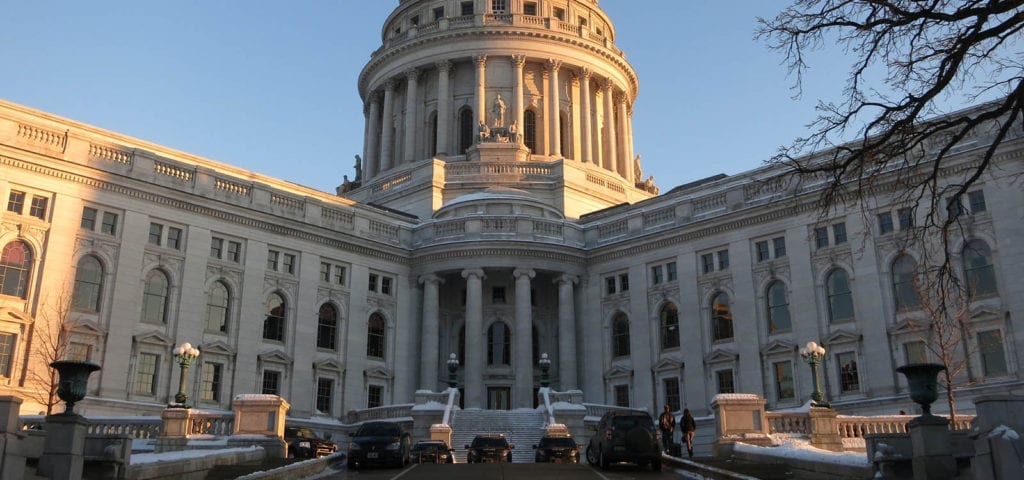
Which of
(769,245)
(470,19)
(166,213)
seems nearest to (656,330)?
(769,245)

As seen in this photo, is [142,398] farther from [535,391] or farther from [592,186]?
[592,186]

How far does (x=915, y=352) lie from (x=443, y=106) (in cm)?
4535

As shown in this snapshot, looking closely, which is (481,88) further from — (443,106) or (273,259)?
(273,259)

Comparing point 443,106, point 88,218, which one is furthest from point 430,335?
point 443,106

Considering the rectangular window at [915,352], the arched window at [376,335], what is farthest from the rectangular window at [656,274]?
the arched window at [376,335]

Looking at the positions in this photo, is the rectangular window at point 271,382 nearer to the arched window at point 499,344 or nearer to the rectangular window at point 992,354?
the arched window at point 499,344

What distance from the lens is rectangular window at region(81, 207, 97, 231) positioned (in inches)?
1747

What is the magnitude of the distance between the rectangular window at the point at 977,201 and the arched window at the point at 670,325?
16634 millimetres

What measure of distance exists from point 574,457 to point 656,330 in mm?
20758

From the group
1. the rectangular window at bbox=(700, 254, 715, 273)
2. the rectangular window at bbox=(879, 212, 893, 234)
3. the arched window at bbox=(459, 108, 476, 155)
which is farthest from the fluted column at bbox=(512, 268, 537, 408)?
the arched window at bbox=(459, 108, 476, 155)

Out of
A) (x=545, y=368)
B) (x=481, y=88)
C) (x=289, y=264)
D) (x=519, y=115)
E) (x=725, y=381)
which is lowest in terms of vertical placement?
(x=725, y=381)

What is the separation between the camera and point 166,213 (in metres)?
47.4

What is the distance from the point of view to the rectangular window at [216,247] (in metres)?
49.2

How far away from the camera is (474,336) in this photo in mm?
54688
